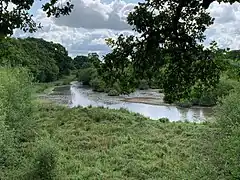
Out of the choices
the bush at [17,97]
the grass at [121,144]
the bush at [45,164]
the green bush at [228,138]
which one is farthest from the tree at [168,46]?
the bush at [17,97]

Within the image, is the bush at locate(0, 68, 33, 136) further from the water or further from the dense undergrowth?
the water

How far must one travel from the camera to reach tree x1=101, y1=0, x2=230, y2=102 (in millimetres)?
5250

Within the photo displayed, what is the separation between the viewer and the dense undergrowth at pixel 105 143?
22.3m

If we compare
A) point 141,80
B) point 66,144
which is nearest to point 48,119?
point 66,144

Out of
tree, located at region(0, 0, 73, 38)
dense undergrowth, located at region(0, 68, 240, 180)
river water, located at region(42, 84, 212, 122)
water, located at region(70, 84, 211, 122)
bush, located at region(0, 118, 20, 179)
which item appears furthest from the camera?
river water, located at region(42, 84, 212, 122)

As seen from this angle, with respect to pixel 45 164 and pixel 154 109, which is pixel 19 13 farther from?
pixel 154 109

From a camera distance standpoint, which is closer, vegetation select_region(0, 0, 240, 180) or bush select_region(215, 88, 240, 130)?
vegetation select_region(0, 0, 240, 180)

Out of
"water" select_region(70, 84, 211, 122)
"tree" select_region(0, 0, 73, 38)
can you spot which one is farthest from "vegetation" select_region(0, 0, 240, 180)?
"water" select_region(70, 84, 211, 122)

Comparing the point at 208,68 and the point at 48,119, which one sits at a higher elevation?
the point at 208,68

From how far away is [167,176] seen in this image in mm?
24250

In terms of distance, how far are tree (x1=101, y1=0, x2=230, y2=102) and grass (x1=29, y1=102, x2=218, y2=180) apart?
14598 mm

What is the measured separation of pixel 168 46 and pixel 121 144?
1055 inches

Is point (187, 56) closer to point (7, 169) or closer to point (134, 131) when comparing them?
point (7, 169)

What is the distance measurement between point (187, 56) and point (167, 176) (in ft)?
64.8
